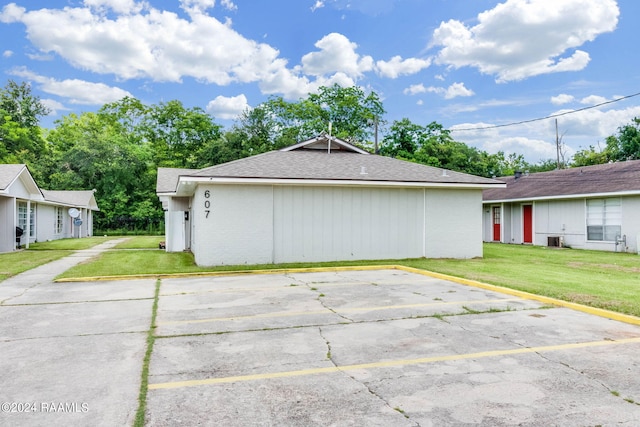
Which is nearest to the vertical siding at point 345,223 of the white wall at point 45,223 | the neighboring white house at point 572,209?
the neighboring white house at point 572,209

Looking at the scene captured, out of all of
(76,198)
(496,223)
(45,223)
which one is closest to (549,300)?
(496,223)

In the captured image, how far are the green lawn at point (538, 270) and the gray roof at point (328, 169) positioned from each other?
8.57ft

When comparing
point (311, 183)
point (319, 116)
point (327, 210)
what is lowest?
point (327, 210)

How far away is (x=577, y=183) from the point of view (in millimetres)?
19906

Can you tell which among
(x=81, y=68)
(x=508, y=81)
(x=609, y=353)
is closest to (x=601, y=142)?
(x=508, y=81)

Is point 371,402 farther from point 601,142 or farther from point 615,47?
point 601,142

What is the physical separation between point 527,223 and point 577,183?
9.72ft

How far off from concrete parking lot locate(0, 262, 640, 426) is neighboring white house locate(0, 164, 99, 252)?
13.1 m

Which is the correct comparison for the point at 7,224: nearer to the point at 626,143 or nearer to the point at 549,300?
the point at 549,300

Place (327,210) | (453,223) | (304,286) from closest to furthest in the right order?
→ (304,286) → (327,210) → (453,223)

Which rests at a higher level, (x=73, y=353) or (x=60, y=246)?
(x=60, y=246)

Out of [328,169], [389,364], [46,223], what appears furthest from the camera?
[46,223]

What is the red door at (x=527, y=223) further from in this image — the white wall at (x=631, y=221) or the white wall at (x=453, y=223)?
the white wall at (x=453, y=223)

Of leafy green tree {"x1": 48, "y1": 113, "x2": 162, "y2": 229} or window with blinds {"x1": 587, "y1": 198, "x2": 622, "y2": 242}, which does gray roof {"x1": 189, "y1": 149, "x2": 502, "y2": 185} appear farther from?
leafy green tree {"x1": 48, "y1": 113, "x2": 162, "y2": 229}
